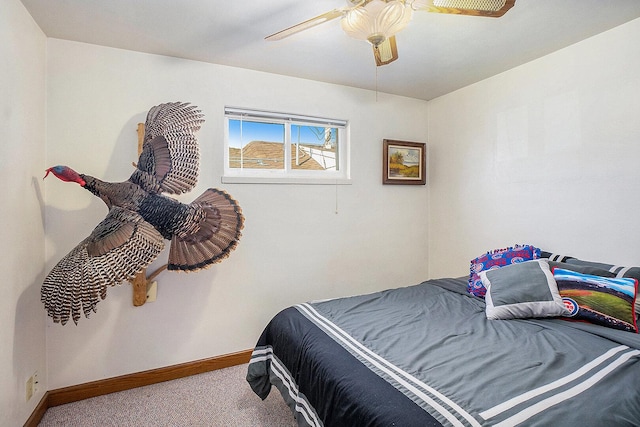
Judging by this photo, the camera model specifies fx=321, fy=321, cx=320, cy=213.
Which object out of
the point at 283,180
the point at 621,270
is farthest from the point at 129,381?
the point at 621,270

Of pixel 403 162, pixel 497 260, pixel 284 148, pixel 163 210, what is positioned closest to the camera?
pixel 163 210

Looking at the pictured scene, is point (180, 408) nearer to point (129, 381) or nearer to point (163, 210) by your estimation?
point (129, 381)

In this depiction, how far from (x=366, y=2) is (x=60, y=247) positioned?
228 centimetres

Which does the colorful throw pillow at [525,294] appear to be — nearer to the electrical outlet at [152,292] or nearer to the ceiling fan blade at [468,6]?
the ceiling fan blade at [468,6]

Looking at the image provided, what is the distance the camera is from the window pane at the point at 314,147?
9.54 feet

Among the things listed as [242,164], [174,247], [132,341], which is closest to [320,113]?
[242,164]

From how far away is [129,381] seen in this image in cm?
222

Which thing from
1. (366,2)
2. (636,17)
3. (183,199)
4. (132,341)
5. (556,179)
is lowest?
(132,341)

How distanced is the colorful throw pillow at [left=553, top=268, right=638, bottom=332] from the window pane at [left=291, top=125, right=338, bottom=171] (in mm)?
1983

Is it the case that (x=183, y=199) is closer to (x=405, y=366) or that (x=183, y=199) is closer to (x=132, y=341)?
(x=132, y=341)

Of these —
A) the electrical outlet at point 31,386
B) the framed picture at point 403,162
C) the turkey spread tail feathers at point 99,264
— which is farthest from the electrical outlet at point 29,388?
the framed picture at point 403,162

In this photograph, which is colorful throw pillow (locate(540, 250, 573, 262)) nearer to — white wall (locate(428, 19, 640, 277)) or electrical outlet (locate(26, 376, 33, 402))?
white wall (locate(428, 19, 640, 277))

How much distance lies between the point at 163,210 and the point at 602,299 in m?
2.49

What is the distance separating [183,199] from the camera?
2.37 m
